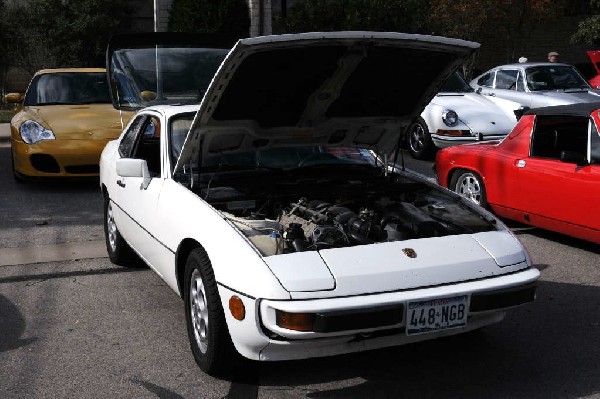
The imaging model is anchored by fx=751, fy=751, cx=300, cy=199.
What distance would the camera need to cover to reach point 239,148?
16.1 ft

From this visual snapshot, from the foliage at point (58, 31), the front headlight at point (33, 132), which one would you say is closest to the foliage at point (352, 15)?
the foliage at point (58, 31)

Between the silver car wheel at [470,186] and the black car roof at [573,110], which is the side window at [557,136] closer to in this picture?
the black car roof at [573,110]

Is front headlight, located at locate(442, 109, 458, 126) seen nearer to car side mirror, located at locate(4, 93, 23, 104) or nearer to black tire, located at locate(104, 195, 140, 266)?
car side mirror, located at locate(4, 93, 23, 104)

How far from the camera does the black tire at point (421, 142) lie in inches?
447

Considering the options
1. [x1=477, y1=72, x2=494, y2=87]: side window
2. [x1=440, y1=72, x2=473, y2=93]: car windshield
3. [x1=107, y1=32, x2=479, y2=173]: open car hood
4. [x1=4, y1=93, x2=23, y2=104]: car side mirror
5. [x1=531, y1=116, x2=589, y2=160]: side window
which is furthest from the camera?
[x1=477, y1=72, x2=494, y2=87]: side window

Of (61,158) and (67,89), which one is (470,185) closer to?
(61,158)

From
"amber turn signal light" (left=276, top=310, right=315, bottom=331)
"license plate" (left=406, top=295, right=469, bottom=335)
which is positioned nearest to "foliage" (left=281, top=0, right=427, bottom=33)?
"license plate" (left=406, top=295, right=469, bottom=335)

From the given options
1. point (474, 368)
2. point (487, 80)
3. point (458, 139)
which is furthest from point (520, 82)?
point (474, 368)

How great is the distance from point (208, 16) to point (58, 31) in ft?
17.9

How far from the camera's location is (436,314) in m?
3.49

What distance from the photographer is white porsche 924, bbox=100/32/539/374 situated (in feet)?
Result: 11.3

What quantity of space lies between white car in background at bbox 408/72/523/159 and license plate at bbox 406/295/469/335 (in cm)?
733

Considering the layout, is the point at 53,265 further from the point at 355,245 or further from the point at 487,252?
the point at 487,252

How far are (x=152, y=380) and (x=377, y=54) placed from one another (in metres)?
2.26
